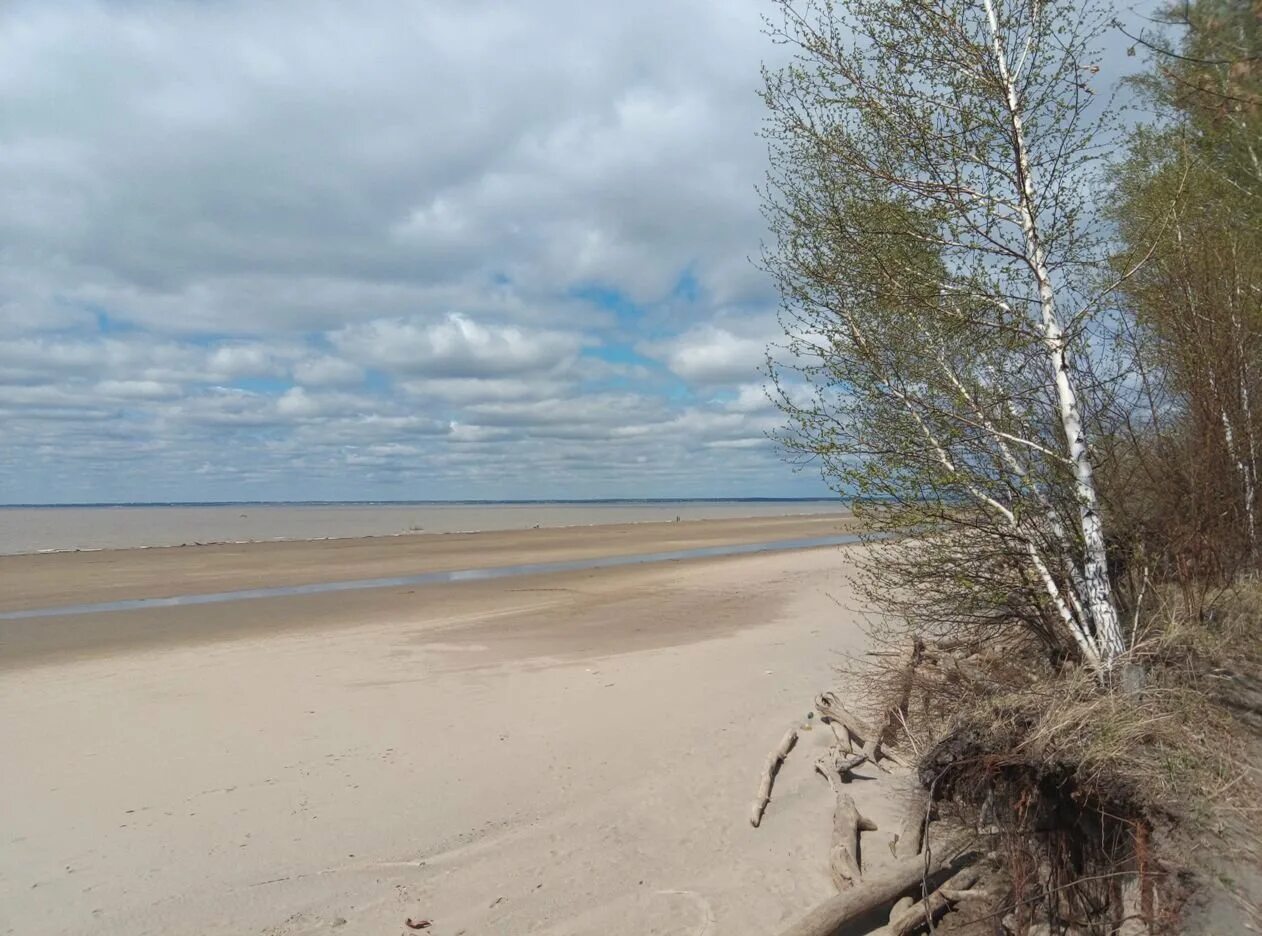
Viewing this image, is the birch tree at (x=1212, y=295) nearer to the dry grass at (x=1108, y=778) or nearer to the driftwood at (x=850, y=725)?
the dry grass at (x=1108, y=778)

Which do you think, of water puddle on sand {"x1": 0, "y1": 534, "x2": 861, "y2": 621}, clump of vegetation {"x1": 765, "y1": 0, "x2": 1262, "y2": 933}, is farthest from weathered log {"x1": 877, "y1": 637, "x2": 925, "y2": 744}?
water puddle on sand {"x1": 0, "y1": 534, "x2": 861, "y2": 621}

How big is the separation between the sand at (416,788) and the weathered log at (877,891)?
1.81ft

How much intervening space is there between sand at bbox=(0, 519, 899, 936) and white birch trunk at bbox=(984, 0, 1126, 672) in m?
2.25

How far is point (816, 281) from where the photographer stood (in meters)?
7.38

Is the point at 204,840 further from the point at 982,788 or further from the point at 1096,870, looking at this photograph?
the point at 1096,870

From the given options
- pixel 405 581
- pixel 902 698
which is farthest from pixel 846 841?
pixel 405 581

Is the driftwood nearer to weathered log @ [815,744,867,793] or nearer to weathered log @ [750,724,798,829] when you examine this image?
weathered log @ [815,744,867,793]

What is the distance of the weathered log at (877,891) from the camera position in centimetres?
490

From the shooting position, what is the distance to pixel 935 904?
520cm

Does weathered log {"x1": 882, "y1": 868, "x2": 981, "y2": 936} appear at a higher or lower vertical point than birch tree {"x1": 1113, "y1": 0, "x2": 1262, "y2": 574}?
lower

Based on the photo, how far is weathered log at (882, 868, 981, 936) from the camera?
16.4 ft

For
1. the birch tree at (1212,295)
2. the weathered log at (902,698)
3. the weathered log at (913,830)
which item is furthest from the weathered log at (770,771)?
the birch tree at (1212,295)

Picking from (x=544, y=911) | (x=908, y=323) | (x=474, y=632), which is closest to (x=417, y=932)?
(x=544, y=911)

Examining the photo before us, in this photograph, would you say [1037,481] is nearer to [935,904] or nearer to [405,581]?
[935,904]
